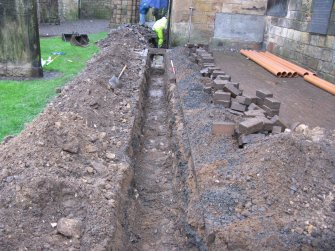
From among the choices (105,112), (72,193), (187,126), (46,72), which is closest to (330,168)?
(187,126)

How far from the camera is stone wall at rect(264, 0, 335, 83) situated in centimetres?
810

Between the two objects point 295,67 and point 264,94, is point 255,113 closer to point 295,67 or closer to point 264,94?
point 264,94

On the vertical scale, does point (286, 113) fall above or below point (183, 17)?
below

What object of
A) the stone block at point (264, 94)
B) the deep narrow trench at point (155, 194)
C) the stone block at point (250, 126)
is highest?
the stone block at point (264, 94)

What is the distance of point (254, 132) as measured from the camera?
4.44 m

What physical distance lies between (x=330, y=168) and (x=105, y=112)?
3.62 m

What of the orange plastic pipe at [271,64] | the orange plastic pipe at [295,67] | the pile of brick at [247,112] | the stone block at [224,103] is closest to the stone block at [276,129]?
the pile of brick at [247,112]

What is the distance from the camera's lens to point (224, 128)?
15.6 feet

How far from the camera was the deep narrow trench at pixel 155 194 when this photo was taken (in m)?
3.97

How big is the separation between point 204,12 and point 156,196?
890 centimetres

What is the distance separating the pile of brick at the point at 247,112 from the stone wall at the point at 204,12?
582 cm

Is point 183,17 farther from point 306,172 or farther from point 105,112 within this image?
point 306,172

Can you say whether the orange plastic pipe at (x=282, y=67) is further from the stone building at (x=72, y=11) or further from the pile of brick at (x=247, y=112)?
the stone building at (x=72, y=11)

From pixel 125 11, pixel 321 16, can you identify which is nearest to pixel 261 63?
pixel 321 16
